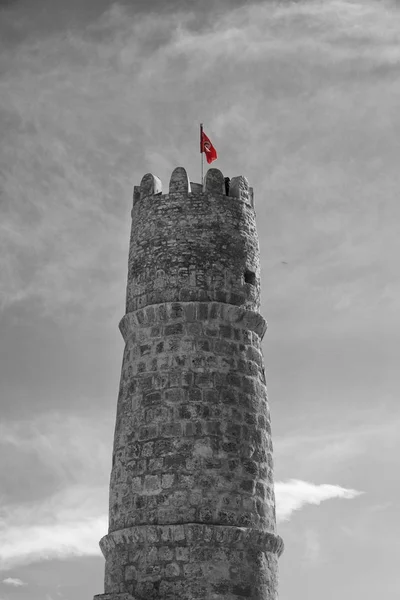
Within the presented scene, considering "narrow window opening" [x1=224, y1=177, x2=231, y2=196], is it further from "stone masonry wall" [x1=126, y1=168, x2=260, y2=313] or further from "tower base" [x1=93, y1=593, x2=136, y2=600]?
"tower base" [x1=93, y1=593, x2=136, y2=600]

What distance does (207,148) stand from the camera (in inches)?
818

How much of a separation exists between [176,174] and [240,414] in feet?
19.4

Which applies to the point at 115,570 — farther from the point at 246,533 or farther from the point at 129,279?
the point at 129,279

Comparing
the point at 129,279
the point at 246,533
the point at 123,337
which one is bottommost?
the point at 246,533

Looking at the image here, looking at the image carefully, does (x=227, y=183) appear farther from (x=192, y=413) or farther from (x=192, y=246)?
(x=192, y=413)

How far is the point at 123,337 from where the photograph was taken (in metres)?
18.9

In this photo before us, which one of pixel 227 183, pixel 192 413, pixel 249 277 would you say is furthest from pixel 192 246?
pixel 192 413

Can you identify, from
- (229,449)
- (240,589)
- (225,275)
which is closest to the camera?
(240,589)

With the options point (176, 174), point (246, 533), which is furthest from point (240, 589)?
point (176, 174)

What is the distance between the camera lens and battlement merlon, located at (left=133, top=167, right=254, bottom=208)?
19.2m

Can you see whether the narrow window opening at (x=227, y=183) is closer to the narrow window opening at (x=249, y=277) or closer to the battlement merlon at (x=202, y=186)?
the battlement merlon at (x=202, y=186)

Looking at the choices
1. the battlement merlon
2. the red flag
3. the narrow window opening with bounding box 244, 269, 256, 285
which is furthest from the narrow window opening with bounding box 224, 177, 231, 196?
the narrow window opening with bounding box 244, 269, 256, 285

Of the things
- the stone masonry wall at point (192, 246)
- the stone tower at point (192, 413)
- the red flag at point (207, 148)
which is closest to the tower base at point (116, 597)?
the stone tower at point (192, 413)

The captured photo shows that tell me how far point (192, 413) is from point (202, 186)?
18.8ft
